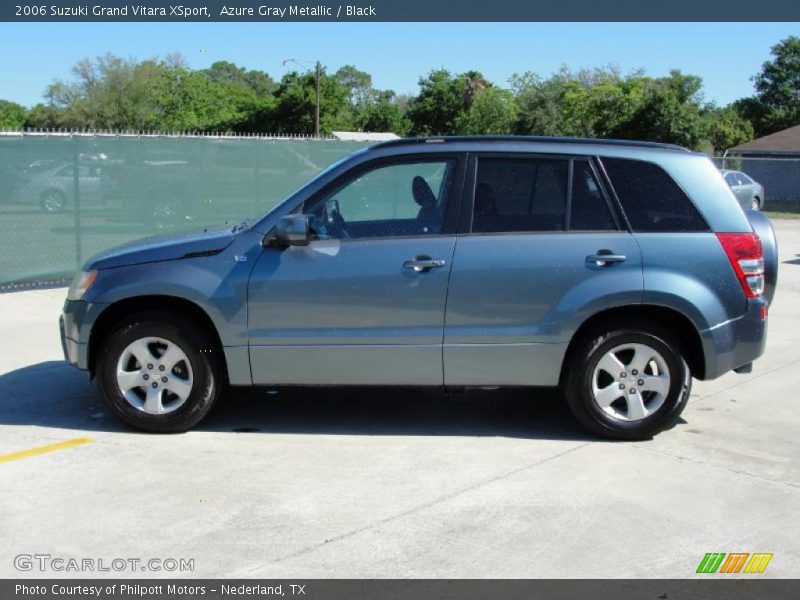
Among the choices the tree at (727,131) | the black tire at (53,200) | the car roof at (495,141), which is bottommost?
the black tire at (53,200)

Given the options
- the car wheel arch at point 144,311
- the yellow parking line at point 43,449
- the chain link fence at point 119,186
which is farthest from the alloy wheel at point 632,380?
the chain link fence at point 119,186

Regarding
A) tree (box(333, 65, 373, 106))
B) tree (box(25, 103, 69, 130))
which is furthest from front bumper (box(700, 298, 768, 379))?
tree (box(333, 65, 373, 106))

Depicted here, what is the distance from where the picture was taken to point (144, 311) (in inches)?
237

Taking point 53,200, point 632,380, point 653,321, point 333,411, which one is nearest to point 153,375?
point 333,411

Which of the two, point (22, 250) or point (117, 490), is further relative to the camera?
point (22, 250)

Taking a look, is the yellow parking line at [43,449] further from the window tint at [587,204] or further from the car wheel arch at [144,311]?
the window tint at [587,204]

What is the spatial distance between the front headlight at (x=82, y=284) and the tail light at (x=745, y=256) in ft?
13.6

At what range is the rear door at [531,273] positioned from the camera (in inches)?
226

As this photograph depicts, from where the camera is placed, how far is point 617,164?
5.98 m

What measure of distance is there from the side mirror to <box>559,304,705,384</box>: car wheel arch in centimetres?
185
